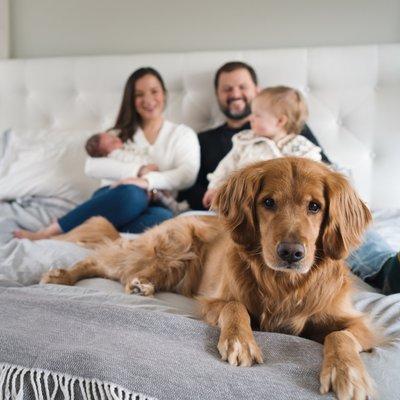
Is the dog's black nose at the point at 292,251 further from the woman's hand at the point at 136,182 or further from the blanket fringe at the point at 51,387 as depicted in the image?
the woman's hand at the point at 136,182

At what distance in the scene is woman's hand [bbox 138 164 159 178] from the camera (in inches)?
102

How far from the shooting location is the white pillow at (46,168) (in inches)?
110

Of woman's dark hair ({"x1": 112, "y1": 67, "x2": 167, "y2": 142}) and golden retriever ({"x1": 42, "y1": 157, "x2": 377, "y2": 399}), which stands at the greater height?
woman's dark hair ({"x1": 112, "y1": 67, "x2": 167, "y2": 142})

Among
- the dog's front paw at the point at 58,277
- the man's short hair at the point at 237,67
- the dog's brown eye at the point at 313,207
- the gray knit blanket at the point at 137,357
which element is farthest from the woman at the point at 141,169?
the dog's brown eye at the point at 313,207

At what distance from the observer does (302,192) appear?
4.01ft

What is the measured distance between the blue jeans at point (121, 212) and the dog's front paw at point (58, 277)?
0.68 m

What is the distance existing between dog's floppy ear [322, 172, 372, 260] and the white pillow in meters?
2.00

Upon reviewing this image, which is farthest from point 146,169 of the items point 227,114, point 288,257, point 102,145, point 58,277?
point 288,257

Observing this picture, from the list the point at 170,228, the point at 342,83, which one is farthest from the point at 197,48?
the point at 170,228

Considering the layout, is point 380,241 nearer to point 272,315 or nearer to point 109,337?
point 272,315

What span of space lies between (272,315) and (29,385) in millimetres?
652

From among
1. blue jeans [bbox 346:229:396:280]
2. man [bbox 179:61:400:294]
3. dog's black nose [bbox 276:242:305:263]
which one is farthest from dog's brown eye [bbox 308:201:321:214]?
man [bbox 179:61:400:294]

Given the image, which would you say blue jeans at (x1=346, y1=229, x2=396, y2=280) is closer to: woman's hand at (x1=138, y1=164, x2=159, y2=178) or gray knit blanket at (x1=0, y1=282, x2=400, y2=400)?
gray knit blanket at (x1=0, y1=282, x2=400, y2=400)

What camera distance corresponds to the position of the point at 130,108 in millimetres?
2861
